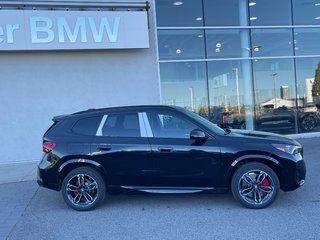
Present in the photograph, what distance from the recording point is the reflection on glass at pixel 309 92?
13941 millimetres

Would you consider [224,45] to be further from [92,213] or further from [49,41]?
[92,213]

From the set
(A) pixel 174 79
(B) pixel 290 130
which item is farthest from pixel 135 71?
(B) pixel 290 130

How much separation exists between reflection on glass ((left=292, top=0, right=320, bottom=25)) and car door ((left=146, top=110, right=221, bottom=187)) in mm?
9913

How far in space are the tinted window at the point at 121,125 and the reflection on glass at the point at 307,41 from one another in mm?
9771

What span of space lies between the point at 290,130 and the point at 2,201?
1047cm

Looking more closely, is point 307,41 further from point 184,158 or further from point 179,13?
point 184,158

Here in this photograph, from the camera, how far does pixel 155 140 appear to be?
5945mm

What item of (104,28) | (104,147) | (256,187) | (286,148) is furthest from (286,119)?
(104,147)

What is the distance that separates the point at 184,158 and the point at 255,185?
116 cm

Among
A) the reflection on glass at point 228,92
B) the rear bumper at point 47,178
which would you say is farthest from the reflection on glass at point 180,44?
the rear bumper at point 47,178

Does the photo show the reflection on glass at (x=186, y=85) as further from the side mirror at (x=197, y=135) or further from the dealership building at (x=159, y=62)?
the side mirror at (x=197, y=135)

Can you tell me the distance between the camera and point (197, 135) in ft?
18.8

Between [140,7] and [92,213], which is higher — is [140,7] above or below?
above

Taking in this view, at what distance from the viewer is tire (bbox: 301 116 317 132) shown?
14.0 m
